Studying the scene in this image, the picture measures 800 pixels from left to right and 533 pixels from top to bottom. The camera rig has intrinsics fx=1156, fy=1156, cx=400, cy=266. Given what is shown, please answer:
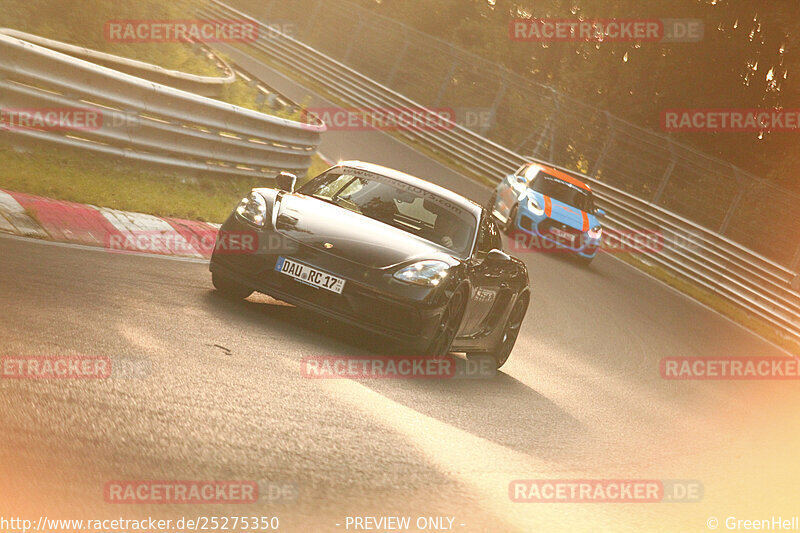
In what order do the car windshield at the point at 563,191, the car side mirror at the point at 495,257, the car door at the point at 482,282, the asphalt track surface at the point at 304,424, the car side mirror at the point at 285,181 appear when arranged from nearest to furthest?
the asphalt track surface at the point at 304,424
the car door at the point at 482,282
the car side mirror at the point at 285,181
the car side mirror at the point at 495,257
the car windshield at the point at 563,191

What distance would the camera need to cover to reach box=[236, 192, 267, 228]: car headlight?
8.70 metres

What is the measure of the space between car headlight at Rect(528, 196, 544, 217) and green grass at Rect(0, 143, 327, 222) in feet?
24.9

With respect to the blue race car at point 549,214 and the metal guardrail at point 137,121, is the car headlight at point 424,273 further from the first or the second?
the blue race car at point 549,214

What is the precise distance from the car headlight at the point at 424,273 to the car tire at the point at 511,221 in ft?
42.7

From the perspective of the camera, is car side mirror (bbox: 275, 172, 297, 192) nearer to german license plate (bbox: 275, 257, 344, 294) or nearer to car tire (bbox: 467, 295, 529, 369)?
german license plate (bbox: 275, 257, 344, 294)

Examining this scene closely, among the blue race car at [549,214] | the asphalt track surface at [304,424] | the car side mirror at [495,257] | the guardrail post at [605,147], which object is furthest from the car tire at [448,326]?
the guardrail post at [605,147]

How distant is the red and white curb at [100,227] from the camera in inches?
388

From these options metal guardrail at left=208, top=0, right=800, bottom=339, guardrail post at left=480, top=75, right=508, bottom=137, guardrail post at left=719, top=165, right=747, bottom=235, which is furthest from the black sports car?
guardrail post at left=480, top=75, right=508, bottom=137

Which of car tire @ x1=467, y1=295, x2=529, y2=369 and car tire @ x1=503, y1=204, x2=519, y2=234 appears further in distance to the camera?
car tire @ x1=503, y1=204, x2=519, y2=234

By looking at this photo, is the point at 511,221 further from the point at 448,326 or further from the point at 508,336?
the point at 448,326

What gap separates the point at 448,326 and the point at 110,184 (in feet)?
17.7

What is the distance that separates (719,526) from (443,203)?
3.99 meters

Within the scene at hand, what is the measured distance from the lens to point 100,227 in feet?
35.3

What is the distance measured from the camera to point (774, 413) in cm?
1309
